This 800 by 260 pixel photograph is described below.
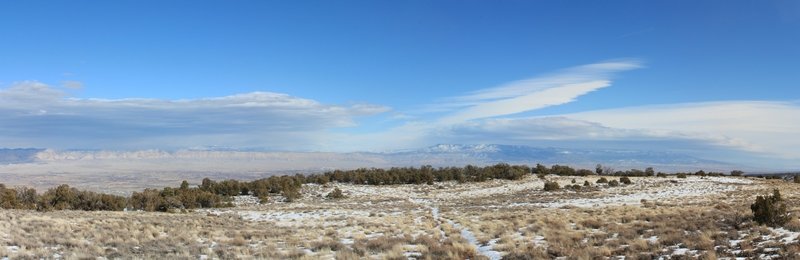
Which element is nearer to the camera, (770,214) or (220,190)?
(770,214)

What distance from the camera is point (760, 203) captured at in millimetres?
17797

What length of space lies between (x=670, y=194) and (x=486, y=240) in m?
23.3

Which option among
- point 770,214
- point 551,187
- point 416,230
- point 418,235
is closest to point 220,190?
point 551,187

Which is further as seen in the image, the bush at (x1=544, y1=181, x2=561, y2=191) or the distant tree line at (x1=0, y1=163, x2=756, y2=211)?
the bush at (x1=544, y1=181, x2=561, y2=191)

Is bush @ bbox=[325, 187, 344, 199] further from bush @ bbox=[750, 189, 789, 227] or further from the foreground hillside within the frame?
bush @ bbox=[750, 189, 789, 227]

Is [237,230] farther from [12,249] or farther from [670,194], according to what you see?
[670,194]

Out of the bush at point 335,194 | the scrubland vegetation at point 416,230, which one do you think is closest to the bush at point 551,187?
the scrubland vegetation at point 416,230

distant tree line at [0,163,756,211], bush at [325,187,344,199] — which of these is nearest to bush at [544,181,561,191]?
distant tree line at [0,163,756,211]

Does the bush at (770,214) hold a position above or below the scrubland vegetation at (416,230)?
above

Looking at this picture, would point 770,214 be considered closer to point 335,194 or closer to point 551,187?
point 551,187

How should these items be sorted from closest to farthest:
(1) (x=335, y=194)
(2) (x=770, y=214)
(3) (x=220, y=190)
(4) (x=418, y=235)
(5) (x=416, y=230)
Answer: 1. (2) (x=770, y=214)
2. (4) (x=418, y=235)
3. (5) (x=416, y=230)
4. (1) (x=335, y=194)
5. (3) (x=220, y=190)

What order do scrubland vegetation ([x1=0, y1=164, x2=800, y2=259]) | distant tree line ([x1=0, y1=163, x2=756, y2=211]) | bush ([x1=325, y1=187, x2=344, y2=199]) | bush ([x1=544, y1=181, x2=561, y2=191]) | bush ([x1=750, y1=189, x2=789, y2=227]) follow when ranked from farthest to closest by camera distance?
1. bush ([x1=325, y1=187, x2=344, y2=199])
2. bush ([x1=544, y1=181, x2=561, y2=191])
3. distant tree line ([x1=0, y1=163, x2=756, y2=211])
4. bush ([x1=750, y1=189, x2=789, y2=227])
5. scrubland vegetation ([x1=0, y1=164, x2=800, y2=259])

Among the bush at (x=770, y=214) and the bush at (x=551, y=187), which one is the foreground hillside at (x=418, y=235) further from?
the bush at (x=551, y=187)

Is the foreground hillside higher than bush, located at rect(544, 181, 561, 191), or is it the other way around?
bush, located at rect(544, 181, 561, 191)
